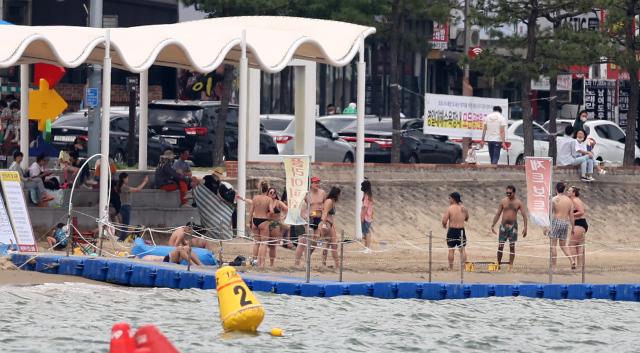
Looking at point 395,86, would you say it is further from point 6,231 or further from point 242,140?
point 6,231

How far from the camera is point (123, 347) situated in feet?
57.4

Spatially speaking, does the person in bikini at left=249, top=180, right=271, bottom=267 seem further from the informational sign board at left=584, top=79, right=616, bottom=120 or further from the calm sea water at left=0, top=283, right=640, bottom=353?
the informational sign board at left=584, top=79, right=616, bottom=120

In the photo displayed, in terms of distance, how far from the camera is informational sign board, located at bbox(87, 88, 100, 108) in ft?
121

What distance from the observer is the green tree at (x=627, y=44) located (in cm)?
4372

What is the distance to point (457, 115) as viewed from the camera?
43438 millimetres

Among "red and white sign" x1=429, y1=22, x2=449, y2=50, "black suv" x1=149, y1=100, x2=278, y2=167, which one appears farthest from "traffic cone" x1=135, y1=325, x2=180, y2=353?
"red and white sign" x1=429, y1=22, x2=449, y2=50

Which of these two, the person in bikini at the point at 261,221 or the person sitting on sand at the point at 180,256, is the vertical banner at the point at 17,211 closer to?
the person sitting on sand at the point at 180,256

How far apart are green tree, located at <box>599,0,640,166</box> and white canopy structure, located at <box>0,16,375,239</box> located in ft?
31.9

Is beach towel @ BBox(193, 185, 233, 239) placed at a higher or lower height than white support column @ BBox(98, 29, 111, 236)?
lower

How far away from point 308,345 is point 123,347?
23.2 ft

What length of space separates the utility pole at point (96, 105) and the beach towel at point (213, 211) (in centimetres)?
557

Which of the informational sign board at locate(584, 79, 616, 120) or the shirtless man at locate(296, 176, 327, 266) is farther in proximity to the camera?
the informational sign board at locate(584, 79, 616, 120)

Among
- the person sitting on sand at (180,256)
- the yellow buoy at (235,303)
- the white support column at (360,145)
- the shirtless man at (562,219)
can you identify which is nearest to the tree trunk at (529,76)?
the white support column at (360,145)

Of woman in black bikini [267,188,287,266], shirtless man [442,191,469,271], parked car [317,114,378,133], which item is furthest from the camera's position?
parked car [317,114,378,133]
